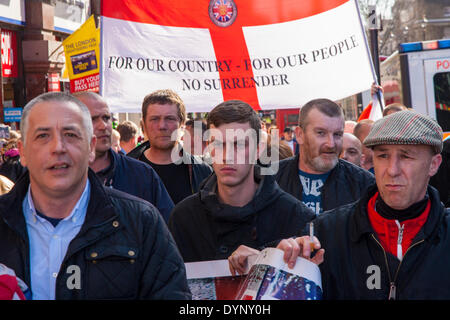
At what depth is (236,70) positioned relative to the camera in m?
7.37

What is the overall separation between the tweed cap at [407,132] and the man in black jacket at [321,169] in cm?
201

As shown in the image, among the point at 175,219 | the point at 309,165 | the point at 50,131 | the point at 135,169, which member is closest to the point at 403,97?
the point at 309,165

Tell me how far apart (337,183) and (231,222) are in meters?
1.62

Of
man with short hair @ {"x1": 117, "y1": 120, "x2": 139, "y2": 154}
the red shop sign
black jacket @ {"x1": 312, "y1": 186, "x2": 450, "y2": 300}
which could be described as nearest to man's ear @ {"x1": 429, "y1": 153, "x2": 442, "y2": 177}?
black jacket @ {"x1": 312, "y1": 186, "x2": 450, "y2": 300}

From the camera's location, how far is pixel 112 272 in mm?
2709

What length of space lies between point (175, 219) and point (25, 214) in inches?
50.3

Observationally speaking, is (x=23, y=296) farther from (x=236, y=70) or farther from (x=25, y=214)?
(x=236, y=70)

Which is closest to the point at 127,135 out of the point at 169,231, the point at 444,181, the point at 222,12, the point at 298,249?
the point at 222,12

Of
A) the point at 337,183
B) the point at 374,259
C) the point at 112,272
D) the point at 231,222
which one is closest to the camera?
the point at 112,272

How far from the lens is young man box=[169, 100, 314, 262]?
3.86 meters

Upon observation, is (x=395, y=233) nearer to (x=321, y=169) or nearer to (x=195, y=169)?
(x=321, y=169)

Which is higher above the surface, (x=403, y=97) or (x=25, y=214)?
(x=403, y=97)

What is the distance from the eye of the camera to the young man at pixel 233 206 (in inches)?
152

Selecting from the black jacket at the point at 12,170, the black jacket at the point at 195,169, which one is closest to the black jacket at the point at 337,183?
the black jacket at the point at 195,169
